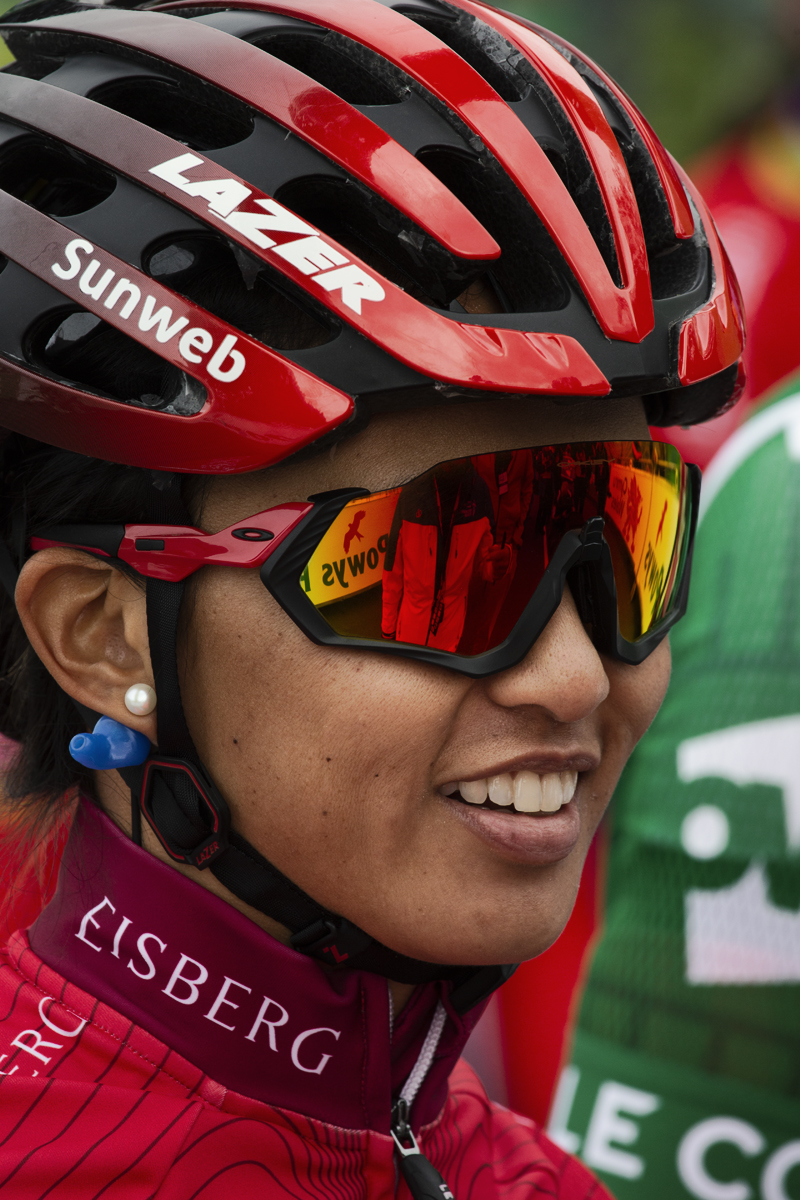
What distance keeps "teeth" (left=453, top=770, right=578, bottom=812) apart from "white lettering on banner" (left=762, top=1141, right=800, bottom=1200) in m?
1.54

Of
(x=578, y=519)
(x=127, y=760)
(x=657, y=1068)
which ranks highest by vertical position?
(x=578, y=519)

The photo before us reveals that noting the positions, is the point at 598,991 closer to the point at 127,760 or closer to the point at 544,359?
the point at 127,760

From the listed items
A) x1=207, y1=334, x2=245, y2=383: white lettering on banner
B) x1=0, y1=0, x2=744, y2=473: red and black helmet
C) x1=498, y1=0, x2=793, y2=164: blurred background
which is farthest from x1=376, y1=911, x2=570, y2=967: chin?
x1=498, y1=0, x2=793, y2=164: blurred background

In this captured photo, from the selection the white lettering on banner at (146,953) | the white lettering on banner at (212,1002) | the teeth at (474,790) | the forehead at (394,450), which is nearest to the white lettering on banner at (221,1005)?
the white lettering on banner at (212,1002)

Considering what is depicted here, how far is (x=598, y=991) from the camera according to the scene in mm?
3041

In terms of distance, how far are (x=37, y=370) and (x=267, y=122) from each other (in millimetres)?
504

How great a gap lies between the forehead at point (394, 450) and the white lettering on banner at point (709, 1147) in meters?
1.96

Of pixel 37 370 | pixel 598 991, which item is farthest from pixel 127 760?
pixel 598 991

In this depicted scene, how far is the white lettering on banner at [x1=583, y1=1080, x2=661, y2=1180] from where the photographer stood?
2873mm

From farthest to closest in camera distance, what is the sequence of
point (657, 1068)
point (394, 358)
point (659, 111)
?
1. point (659, 111)
2. point (657, 1068)
3. point (394, 358)

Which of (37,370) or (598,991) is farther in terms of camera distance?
(598,991)

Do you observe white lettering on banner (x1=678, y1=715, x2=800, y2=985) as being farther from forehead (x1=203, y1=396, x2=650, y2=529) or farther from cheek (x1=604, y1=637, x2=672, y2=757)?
forehead (x1=203, y1=396, x2=650, y2=529)

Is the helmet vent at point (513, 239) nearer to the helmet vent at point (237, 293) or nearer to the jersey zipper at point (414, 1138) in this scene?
the helmet vent at point (237, 293)

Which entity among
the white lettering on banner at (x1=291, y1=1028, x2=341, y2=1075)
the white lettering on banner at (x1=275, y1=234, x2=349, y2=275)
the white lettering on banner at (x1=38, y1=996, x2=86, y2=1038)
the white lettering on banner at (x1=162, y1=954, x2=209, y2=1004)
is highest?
the white lettering on banner at (x1=275, y1=234, x2=349, y2=275)
